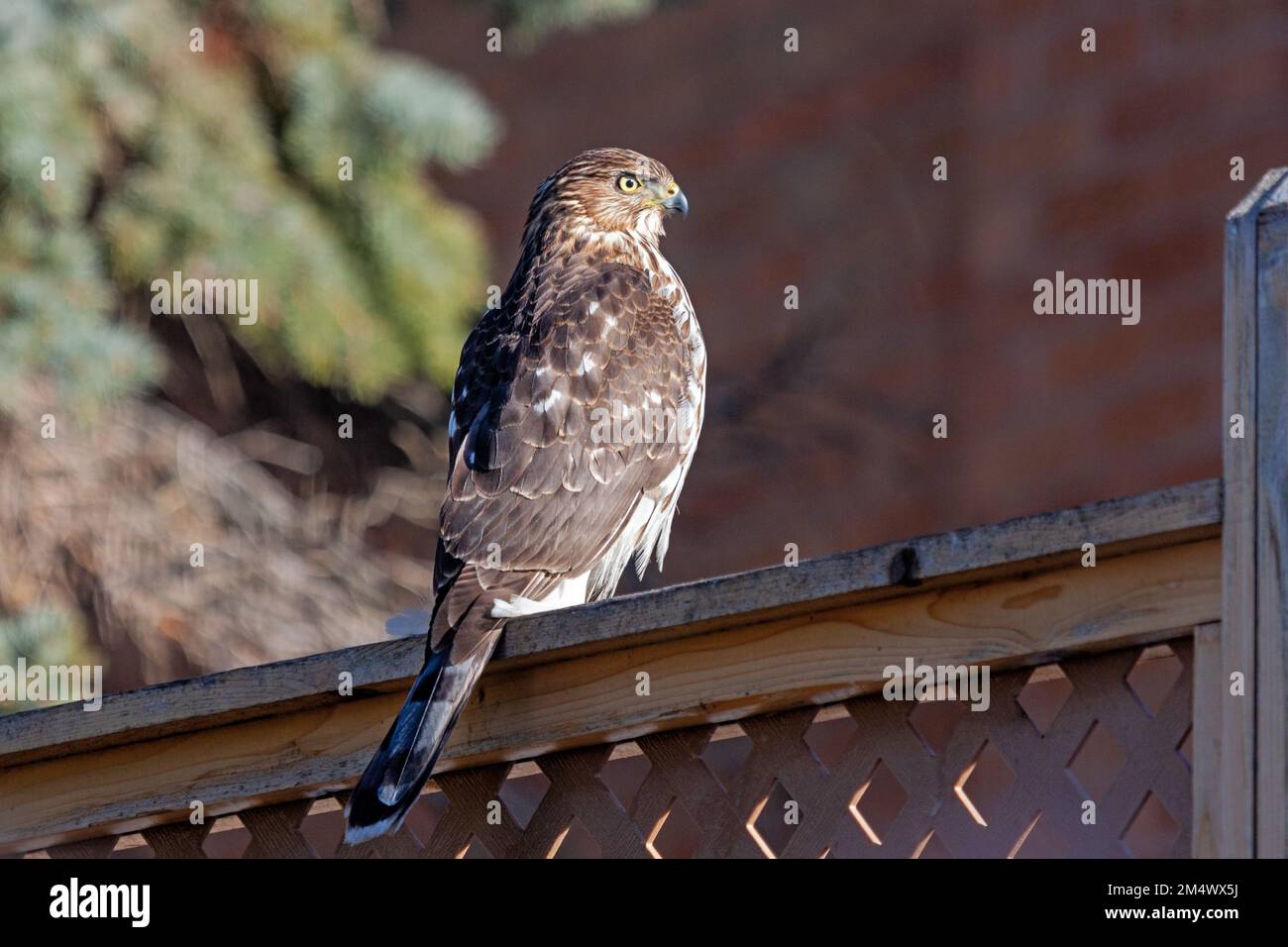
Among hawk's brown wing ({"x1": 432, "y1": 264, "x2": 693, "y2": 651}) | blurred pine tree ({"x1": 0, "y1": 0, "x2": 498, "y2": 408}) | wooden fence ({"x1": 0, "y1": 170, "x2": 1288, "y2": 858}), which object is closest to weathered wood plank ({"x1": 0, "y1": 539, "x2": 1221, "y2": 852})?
wooden fence ({"x1": 0, "y1": 170, "x2": 1288, "y2": 858})

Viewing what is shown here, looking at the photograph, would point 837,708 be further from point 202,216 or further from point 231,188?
point 231,188

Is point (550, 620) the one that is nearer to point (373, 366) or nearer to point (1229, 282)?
point (1229, 282)

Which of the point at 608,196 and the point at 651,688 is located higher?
the point at 608,196

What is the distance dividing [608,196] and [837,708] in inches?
94.7

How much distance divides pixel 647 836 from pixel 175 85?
172 inches

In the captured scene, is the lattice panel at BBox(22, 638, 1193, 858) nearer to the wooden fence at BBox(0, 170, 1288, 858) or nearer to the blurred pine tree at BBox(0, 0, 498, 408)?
the wooden fence at BBox(0, 170, 1288, 858)

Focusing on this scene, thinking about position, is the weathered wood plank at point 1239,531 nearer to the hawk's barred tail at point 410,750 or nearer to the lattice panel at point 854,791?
the lattice panel at point 854,791

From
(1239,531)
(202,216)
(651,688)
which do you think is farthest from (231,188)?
(1239,531)

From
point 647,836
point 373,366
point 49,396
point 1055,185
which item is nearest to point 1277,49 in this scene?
point 1055,185

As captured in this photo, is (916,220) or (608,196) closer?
(608,196)

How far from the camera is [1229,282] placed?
7.64 feet

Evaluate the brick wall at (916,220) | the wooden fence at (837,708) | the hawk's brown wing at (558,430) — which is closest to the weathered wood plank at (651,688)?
the wooden fence at (837,708)

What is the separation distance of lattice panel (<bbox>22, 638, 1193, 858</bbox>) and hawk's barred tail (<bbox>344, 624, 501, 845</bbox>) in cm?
17

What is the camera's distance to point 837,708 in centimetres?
268
